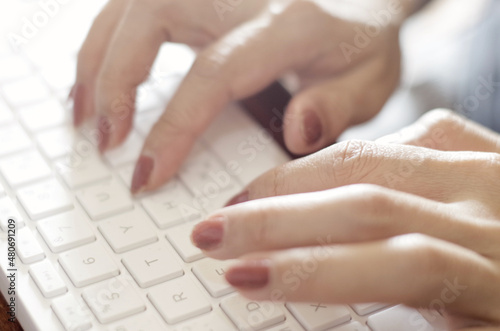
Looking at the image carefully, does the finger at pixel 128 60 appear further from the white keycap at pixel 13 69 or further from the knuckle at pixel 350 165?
the knuckle at pixel 350 165

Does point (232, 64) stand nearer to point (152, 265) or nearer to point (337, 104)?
point (337, 104)

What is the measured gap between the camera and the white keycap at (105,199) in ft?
1.71

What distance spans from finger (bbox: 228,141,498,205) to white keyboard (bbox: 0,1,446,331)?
7cm

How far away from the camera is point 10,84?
64cm

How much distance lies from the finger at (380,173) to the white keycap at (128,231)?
0.09m

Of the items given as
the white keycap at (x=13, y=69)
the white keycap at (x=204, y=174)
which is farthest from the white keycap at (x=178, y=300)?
the white keycap at (x=13, y=69)

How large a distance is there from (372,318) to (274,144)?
0.22 meters

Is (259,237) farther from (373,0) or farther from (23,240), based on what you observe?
(373,0)

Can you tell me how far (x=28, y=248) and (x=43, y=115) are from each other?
0.19 metres

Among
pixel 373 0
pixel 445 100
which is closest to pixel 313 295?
pixel 373 0

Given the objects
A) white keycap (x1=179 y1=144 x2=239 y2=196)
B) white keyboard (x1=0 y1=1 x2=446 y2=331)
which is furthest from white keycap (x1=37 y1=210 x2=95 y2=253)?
white keycap (x1=179 y1=144 x2=239 y2=196)

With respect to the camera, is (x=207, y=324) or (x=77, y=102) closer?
(x=207, y=324)

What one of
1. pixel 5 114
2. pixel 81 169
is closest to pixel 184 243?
pixel 81 169

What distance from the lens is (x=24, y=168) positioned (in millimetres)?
554
